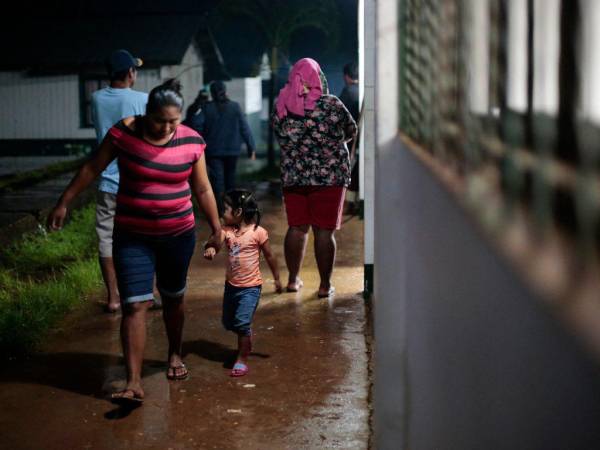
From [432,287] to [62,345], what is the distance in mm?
4253

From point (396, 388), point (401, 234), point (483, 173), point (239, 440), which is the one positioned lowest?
point (239, 440)

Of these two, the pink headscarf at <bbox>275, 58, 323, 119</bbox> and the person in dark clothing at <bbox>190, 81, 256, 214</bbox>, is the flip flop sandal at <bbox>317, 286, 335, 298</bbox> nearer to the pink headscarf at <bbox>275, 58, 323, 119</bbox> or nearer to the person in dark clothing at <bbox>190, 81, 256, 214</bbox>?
the pink headscarf at <bbox>275, 58, 323, 119</bbox>

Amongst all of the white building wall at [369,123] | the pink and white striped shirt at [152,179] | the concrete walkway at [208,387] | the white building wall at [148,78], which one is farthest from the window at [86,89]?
the pink and white striped shirt at [152,179]

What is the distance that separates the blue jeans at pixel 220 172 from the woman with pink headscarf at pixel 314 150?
4075 millimetres

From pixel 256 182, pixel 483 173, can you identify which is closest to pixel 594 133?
pixel 483 173

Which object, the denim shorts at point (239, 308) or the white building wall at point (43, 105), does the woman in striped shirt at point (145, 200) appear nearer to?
the denim shorts at point (239, 308)

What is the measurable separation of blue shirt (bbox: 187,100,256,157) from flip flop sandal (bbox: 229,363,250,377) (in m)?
5.80

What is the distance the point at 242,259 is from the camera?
197 inches

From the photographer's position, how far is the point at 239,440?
395 centimetres

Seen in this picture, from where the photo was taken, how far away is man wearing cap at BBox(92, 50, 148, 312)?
582 centimetres

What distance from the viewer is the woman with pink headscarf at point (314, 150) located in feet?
20.9

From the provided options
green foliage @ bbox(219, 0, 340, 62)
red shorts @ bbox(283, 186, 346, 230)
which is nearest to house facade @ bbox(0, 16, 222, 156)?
green foliage @ bbox(219, 0, 340, 62)

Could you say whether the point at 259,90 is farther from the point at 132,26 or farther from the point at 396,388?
the point at 396,388

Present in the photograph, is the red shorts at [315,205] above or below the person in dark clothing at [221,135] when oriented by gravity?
below
